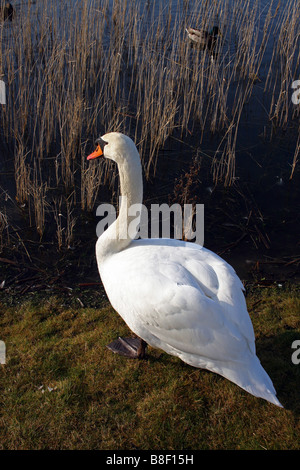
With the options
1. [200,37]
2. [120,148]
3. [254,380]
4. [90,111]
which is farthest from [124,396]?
[200,37]

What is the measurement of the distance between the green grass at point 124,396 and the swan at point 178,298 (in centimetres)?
39

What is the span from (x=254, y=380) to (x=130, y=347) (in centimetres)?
142

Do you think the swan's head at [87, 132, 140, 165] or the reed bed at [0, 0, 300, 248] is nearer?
the swan's head at [87, 132, 140, 165]

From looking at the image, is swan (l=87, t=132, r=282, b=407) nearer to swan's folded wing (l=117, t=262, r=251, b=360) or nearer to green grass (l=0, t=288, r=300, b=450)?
swan's folded wing (l=117, t=262, r=251, b=360)

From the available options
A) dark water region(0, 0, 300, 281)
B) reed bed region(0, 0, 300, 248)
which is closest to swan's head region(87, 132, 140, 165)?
dark water region(0, 0, 300, 281)

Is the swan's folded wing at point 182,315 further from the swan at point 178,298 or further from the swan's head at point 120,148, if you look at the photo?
the swan's head at point 120,148

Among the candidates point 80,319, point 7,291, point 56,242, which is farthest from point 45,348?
point 56,242

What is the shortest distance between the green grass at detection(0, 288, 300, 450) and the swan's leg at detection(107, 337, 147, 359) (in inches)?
2.6

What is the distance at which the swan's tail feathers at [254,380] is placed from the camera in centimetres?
308

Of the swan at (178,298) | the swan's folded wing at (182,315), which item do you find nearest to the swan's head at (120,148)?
the swan at (178,298)

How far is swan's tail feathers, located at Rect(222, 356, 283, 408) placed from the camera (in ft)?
10.1

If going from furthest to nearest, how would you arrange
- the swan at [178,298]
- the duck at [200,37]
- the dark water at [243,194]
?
the duck at [200,37] < the dark water at [243,194] < the swan at [178,298]
